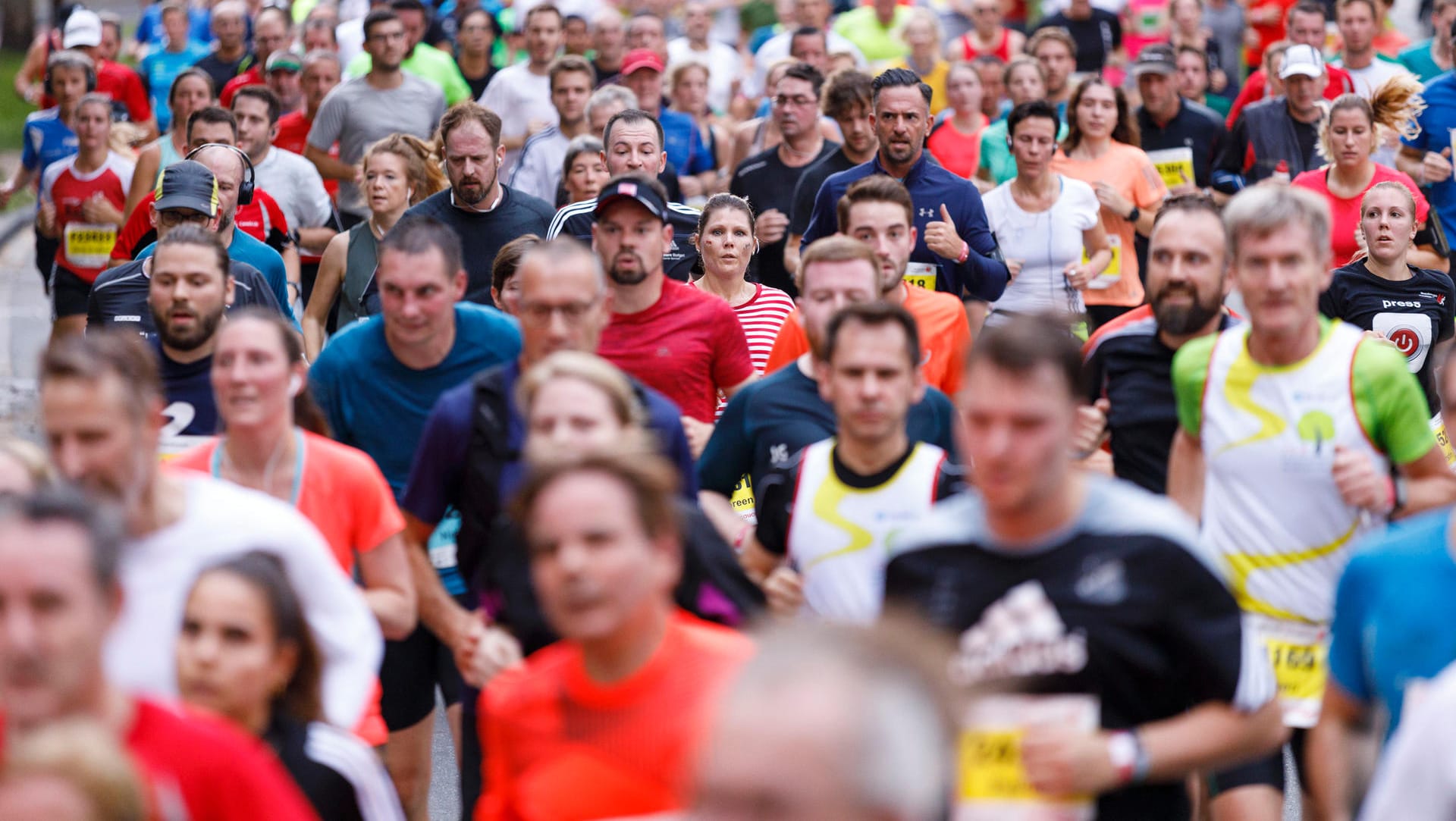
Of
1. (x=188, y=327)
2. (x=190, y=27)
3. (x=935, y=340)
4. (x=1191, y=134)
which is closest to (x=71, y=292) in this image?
(x=188, y=327)

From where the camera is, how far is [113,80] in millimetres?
16234

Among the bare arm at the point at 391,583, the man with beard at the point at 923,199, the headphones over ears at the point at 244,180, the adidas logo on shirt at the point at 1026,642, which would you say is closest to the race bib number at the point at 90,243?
the headphones over ears at the point at 244,180

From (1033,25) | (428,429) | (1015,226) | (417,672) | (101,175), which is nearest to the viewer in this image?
(428,429)

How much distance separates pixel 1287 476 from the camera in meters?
4.92

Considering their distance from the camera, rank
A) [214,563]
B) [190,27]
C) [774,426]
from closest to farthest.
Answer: [214,563] < [774,426] < [190,27]

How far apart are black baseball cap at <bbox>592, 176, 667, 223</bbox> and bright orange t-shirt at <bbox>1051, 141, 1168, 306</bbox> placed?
13.9 ft

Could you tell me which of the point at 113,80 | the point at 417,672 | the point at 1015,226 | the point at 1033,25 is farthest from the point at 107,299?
the point at 1033,25

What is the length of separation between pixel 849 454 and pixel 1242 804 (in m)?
Result: 1.31

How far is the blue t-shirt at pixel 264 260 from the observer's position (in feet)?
27.2

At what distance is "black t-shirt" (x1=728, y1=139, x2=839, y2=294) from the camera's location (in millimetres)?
10531

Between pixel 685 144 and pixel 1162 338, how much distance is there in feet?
25.0

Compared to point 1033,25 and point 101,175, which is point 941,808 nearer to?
point 101,175

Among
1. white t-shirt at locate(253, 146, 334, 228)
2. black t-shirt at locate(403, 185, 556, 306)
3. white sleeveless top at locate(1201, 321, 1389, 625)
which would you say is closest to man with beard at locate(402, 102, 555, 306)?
black t-shirt at locate(403, 185, 556, 306)

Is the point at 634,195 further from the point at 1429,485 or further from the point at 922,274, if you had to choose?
the point at 1429,485
